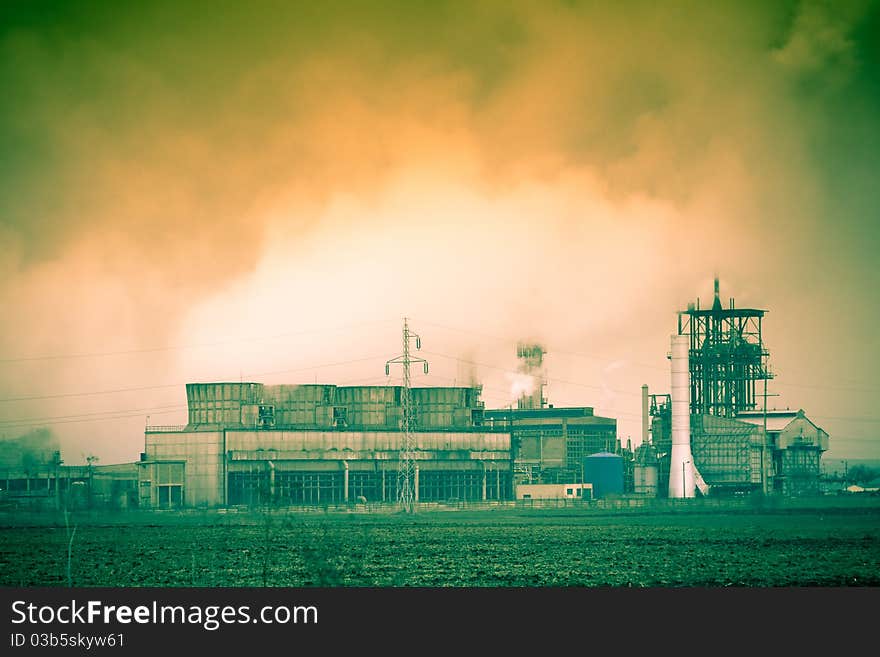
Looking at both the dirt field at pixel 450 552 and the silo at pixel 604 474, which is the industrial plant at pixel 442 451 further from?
the dirt field at pixel 450 552

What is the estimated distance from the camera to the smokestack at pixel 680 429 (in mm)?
124562

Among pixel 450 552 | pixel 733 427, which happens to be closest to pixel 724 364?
pixel 733 427

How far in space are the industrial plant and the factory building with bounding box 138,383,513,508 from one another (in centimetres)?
14

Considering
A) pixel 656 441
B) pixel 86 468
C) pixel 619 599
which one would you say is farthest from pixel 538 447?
pixel 619 599

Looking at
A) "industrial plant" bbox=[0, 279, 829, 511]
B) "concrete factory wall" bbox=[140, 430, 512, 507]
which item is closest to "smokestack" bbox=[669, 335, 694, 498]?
"industrial plant" bbox=[0, 279, 829, 511]

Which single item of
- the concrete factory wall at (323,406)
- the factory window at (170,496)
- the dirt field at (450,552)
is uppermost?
the concrete factory wall at (323,406)

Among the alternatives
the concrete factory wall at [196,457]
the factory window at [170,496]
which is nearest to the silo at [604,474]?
the concrete factory wall at [196,457]

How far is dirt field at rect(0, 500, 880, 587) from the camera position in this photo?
42688 millimetres

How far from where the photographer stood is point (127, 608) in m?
30.6

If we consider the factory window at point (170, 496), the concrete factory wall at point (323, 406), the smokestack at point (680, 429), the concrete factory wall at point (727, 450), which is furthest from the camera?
the concrete factory wall at point (323, 406)

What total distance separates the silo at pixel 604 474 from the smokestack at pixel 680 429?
9.87 meters

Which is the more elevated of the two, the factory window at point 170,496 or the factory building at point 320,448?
the factory building at point 320,448

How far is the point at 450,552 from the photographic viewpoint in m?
55.2

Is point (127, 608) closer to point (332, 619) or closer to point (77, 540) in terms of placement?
point (332, 619)
